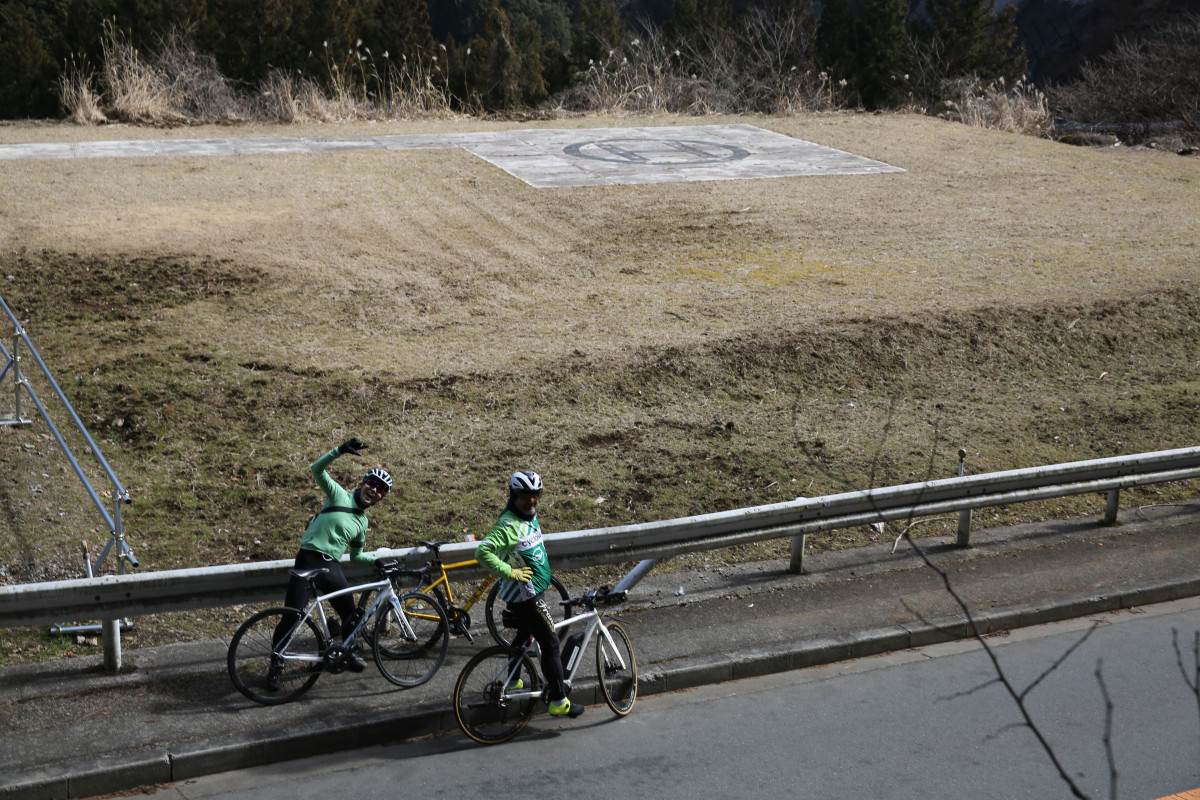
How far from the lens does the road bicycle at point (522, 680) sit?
6535 mm

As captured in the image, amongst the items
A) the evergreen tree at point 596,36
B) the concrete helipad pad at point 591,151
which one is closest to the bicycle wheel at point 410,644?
the concrete helipad pad at point 591,151

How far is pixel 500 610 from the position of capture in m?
7.99

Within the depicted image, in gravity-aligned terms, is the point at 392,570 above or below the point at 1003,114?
below

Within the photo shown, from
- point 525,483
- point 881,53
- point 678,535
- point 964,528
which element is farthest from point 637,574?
point 881,53

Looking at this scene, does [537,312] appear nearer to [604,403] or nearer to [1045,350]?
[604,403]

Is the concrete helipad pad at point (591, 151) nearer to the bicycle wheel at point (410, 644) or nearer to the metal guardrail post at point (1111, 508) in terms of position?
the metal guardrail post at point (1111, 508)

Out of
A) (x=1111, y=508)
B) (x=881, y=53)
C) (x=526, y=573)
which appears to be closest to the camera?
(x=526, y=573)

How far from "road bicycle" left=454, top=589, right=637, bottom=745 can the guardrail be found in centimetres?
81

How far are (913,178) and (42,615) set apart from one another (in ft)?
59.9

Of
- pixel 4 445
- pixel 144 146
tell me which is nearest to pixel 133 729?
pixel 4 445

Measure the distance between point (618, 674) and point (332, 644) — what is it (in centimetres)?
168

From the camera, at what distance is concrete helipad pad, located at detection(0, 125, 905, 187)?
21.0 m

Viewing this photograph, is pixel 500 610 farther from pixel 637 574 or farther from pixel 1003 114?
pixel 1003 114

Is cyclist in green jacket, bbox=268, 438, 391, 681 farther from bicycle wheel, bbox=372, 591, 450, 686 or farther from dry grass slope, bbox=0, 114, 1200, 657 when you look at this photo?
dry grass slope, bbox=0, 114, 1200, 657
